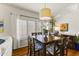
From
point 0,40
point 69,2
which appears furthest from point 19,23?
point 69,2

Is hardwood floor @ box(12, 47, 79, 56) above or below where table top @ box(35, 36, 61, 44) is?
below

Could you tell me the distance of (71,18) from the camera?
1.44 metres

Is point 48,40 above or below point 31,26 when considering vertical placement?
below

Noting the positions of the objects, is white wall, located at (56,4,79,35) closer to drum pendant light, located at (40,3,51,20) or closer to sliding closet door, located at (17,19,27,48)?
drum pendant light, located at (40,3,51,20)

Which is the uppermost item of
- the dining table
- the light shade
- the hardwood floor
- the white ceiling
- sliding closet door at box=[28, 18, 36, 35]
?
the white ceiling

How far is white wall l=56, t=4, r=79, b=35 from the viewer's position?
1.43 metres

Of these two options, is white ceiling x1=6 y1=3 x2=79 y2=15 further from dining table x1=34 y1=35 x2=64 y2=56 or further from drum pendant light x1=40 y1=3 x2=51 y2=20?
dining table x1=34 y1=35 x2=64 y2=56

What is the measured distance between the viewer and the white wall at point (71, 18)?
143 centimetres

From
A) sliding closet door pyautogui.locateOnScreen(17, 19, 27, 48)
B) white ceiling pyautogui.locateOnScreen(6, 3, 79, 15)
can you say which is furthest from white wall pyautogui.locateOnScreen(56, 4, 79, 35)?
sliding closet door pyautogui.locateOnScreen(17, 19, 27, 48)

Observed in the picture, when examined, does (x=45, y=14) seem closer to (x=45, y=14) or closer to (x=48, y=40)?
(x=45, y=14)

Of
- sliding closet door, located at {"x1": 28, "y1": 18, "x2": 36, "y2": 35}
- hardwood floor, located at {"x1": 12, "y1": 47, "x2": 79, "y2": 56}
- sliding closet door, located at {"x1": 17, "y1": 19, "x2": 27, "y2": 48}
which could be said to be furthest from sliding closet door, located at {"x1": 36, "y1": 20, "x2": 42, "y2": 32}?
hardwood floor, located at {"x1": 12, "y1": 47, "x2": 79, "y2": 56}

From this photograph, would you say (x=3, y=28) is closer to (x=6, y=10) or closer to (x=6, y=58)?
(x=6, y=10)

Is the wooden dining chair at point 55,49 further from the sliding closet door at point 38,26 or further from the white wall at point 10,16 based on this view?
the white wall at point 10,16

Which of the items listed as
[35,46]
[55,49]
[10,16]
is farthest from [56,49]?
[10,16]
